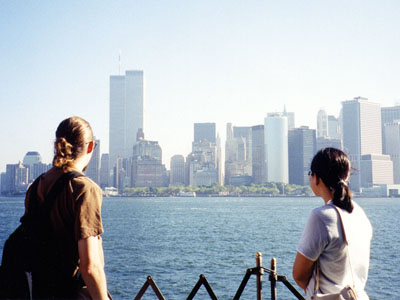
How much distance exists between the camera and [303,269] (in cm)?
266

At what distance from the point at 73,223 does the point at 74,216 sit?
44 millimetres

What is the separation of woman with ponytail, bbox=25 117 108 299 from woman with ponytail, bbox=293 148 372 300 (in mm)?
1171

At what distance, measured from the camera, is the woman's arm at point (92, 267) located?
2.44 metres

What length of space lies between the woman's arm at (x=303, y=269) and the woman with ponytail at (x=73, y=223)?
3.66 feet

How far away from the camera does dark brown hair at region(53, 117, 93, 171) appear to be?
8.76 ft

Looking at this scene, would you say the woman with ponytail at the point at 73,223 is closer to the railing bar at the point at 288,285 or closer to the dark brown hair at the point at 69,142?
the dark brown hair at the point at 69,142

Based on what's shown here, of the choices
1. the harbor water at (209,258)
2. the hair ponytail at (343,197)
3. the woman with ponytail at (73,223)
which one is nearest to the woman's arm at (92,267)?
the woman with ponytail at (73,223)

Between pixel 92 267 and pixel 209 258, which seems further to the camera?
pixel 209 258

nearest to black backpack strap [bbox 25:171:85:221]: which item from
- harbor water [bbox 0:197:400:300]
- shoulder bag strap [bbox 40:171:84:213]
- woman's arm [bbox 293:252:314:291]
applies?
shoulder bag strap [bbox 40:171:84:213]

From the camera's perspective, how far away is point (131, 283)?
23547mm

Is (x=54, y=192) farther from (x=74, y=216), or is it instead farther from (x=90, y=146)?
(x=90, y=146)

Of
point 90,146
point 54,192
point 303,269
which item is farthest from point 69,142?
point 303,269

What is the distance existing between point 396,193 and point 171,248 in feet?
593

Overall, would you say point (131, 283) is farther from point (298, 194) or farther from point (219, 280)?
point (298, 194)
